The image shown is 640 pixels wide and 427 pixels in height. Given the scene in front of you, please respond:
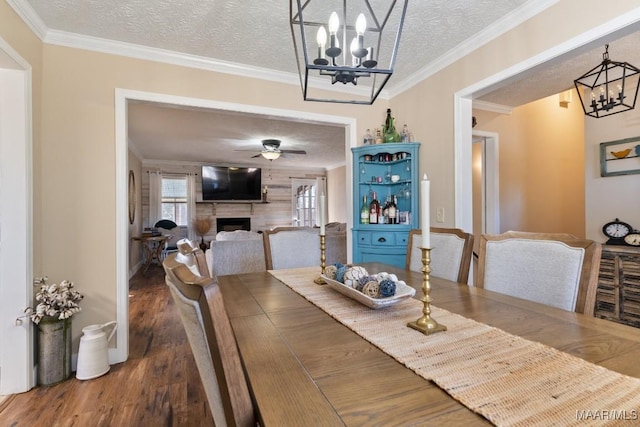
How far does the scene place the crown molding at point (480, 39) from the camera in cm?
193

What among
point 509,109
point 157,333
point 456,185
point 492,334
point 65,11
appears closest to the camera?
point 492,334

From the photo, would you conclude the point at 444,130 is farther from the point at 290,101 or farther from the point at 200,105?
the point at 200,105

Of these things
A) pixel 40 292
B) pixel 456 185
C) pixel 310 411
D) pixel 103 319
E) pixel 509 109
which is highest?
pixel 509 109

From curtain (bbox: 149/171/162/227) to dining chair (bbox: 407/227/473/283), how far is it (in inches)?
264

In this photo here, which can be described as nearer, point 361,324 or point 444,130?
point 361,324

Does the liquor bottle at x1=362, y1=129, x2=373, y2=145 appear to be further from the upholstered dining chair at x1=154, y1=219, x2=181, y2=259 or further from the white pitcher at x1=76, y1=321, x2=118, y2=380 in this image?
the upholstered dining chair at x1=154, y1=219, x2=181, y2=259

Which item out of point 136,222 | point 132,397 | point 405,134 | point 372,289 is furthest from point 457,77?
point 136,222

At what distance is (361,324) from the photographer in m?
0.98

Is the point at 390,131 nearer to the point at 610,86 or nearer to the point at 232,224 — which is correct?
the point at 610,86

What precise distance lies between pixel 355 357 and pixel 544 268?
101 centimetres

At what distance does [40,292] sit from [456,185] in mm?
3237

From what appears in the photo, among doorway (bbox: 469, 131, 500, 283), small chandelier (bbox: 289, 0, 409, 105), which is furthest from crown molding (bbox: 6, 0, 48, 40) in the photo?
doorway (bbox: 469, 131, 500, 283)

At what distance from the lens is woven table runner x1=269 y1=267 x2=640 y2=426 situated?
21.2 inches

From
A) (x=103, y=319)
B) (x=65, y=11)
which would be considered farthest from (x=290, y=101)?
(x=103, y=319)
